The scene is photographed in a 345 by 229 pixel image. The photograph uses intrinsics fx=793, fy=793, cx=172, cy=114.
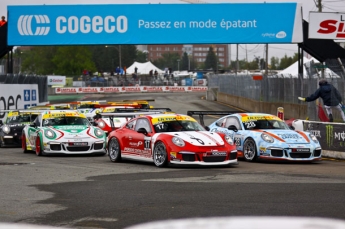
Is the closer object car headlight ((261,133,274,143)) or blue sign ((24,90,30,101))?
car headlight ((261,133,274,143))

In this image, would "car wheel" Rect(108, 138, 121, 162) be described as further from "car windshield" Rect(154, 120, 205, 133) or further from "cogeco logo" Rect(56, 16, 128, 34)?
"cogeco logo" Rect(56, 16, 128, 34)

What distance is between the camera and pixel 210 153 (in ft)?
51.9

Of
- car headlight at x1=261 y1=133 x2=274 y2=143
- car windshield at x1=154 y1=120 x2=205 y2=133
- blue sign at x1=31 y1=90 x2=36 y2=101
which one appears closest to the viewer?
car windshield at x1=154 y1=120 x2=205 y2=133

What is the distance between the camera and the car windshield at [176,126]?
1688 centimetres

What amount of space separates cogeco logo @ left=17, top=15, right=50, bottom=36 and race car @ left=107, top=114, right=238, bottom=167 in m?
14.7

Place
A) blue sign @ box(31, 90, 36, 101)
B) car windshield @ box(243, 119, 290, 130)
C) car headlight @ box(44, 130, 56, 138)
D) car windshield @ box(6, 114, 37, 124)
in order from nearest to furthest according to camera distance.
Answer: car windshield @ box(243, 119, 290, 130) < car headlight @ box(44, 130, 56, 138) < car windshield @ box(6, 114, 37, 124) < blue sign @ box(31, 90, 36, 101)

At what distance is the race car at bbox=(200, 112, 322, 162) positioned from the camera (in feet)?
56.2

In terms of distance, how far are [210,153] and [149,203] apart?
559 cm

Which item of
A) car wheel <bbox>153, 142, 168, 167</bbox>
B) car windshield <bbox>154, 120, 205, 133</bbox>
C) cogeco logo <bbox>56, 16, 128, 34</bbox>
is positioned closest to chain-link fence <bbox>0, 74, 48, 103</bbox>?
cogeco logo <bbox>56, 16, 128, 34</bbox>

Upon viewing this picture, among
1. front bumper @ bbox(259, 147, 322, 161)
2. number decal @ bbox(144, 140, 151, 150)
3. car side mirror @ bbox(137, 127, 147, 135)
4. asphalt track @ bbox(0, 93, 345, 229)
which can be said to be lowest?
asphalt track @ bbox(0, 93, 345, 229)

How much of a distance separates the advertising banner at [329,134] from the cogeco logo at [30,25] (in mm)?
14987

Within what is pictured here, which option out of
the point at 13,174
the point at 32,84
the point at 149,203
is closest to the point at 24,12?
the point at 32,84

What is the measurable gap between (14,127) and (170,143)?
383 inches

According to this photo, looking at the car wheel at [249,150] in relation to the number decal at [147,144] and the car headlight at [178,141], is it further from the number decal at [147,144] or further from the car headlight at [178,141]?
the number decal at [147,144]
